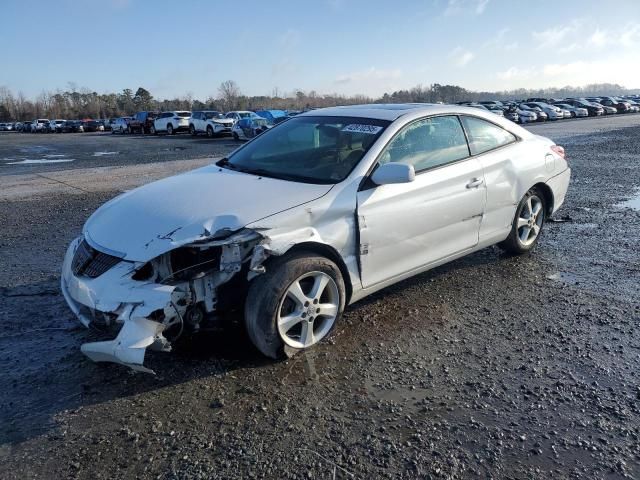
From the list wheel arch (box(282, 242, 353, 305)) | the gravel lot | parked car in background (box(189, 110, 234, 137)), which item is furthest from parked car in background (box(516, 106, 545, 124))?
wheel arch (box(282, 242, 353, 305))

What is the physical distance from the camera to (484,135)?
4.72m

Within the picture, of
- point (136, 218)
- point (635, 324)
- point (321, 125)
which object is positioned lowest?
point (635, 324)

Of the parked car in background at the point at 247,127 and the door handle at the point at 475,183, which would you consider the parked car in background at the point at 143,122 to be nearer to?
the parked car in background at the point at 247,127

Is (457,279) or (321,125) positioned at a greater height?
(321,125)

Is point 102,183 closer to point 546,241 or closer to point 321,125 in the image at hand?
point 321,125

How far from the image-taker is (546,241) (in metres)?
5.92

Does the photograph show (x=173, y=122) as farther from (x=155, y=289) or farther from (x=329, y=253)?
(x=155, y=289)

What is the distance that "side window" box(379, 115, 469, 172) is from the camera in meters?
3.97

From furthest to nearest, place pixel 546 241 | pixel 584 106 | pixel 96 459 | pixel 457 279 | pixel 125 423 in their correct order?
pixel 584 106, pixel 546 241, pixel 457 279, pixel 125 423, pixel 96 459

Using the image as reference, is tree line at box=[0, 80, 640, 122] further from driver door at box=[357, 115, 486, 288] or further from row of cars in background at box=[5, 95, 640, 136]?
driver door at box=[357, 115, 486, 288]

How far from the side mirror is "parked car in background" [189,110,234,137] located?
2883cm

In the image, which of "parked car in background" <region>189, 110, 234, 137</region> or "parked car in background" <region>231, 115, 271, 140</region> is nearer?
"parked car in background" <region>231, 115, 271, 140</region>

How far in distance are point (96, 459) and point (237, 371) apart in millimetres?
982

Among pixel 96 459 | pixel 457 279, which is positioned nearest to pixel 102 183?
pixel 457 279
